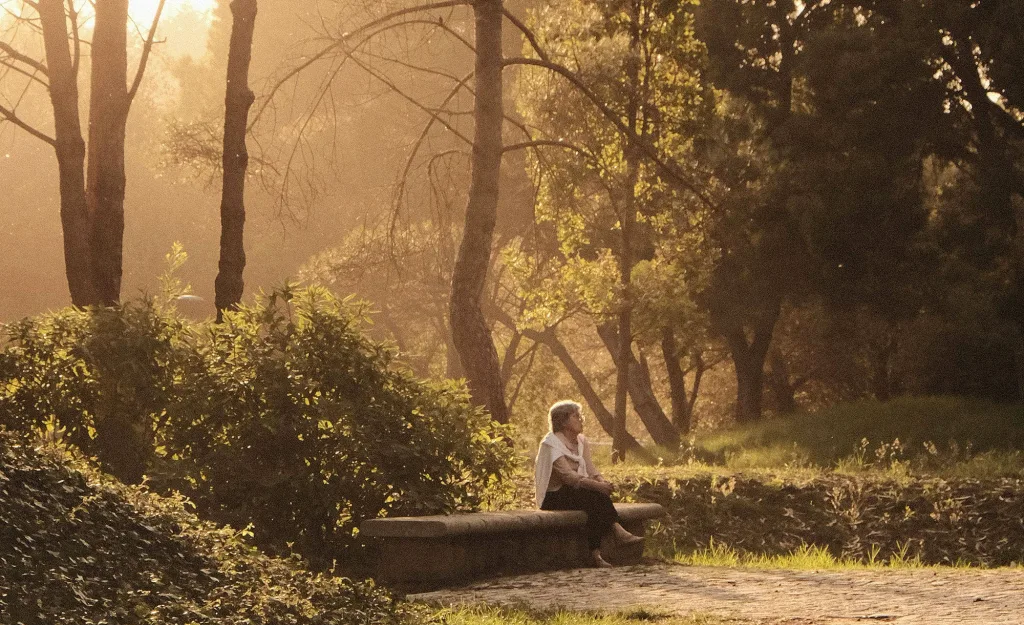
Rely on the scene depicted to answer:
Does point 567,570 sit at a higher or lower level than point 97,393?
lower

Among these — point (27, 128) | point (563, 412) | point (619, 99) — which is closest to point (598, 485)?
point (563, 412)

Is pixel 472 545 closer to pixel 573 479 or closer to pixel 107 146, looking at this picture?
pixel 573 479

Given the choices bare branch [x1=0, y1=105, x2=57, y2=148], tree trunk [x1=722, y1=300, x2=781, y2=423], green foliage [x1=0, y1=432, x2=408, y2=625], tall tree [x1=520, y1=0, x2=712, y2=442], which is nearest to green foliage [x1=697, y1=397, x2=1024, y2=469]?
tree trunk [x1=722, y1=300, x2=781, y2=423]

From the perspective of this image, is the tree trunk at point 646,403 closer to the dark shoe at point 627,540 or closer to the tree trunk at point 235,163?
the tree trunk at point 235,163

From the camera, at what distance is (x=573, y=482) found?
1002 cm

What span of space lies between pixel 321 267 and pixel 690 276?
47.1ft

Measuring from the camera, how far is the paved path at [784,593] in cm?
696

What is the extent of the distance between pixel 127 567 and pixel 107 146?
8.15m

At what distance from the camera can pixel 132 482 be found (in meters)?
9.83

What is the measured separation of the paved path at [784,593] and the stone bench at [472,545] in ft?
0.72

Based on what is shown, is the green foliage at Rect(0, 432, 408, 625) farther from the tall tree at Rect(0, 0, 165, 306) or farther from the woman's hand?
the tall tree at Rect(0, 0, 165, 306)

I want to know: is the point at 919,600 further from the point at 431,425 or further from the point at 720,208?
the point at 720,208

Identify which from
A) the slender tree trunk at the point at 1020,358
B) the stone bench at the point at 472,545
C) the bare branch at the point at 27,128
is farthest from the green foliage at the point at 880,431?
the bare branch at the point at 27,128

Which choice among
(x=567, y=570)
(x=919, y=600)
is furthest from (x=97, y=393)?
(x=919, y=600)
